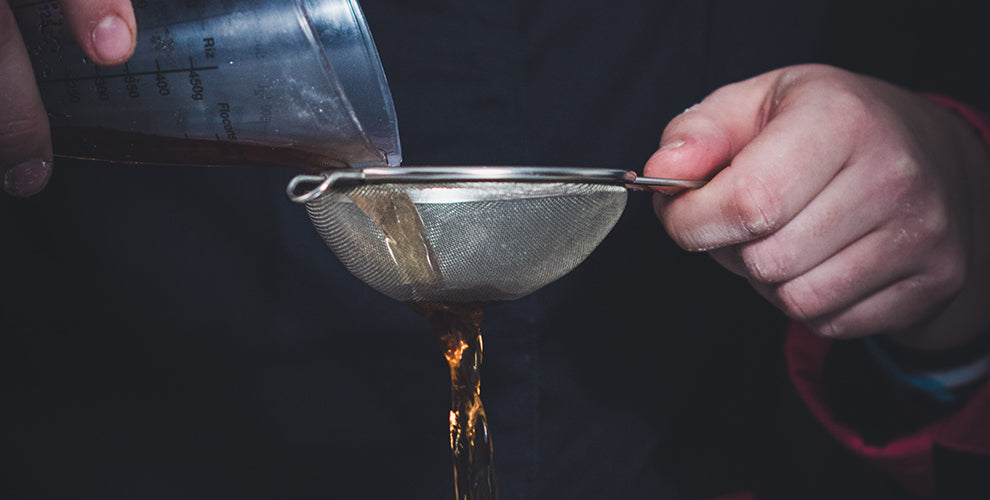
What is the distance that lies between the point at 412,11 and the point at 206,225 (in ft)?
1.35

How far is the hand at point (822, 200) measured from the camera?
1.97 ft

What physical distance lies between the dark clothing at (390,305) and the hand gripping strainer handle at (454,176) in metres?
0.38

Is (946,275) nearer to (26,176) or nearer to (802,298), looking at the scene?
(802,298)

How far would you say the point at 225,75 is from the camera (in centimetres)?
53

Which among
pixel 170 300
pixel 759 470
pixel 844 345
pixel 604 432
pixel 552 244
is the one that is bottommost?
pixel 759 470

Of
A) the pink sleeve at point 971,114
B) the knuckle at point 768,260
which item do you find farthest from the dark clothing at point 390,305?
the knuckle at point 768,260

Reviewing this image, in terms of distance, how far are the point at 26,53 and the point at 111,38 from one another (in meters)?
0.06

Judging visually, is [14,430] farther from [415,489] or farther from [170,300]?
[415,489]

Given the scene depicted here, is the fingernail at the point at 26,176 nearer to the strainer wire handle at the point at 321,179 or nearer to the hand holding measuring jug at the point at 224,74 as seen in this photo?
the hand holding measuring jug at the point at 224,74

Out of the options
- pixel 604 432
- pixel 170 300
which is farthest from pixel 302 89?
pixel 604 432

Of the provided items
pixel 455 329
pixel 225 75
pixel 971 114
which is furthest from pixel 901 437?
pixel 225 75

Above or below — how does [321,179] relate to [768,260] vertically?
above

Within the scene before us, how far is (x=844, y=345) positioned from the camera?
1.04 metres

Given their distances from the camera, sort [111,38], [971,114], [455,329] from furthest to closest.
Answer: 1. [971,114]
2. [455,329]
3. [111,38]
